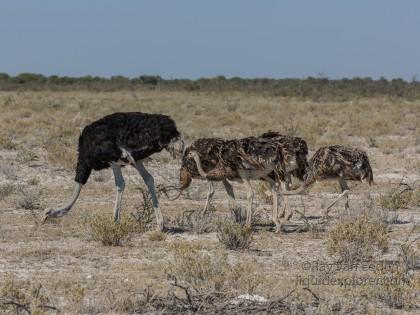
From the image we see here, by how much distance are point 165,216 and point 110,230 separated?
262cm

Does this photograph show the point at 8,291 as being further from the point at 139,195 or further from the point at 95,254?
the point at 139,195

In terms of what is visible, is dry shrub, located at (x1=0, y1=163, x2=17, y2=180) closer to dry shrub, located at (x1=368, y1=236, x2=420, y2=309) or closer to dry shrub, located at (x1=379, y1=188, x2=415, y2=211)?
dry shrub, located at (x1=379, y1=188, x2=415, y2=211)

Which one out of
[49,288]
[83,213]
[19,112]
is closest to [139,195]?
[83,213]

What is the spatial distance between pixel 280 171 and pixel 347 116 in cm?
2070

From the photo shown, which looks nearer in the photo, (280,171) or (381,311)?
(381,311)

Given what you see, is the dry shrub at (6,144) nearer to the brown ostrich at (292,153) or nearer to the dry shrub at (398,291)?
the brown ostrich at (292,153)

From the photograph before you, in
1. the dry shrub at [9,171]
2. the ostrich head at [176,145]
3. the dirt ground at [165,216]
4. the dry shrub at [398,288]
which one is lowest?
the dry shrub at [9,171]

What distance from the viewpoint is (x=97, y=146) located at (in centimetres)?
1095

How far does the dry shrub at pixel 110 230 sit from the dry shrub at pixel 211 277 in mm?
2039

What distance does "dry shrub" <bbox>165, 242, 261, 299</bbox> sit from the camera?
7.72m

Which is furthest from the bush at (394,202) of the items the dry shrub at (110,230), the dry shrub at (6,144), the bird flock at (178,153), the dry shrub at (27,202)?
the dry shrub at (6,144)

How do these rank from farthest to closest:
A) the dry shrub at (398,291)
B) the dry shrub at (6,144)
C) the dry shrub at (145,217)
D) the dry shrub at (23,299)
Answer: the dry shrub at (6,144) → the dry shrub at (145,217) → the dry shrub at (398,291) → the dry shrub at (23,299)

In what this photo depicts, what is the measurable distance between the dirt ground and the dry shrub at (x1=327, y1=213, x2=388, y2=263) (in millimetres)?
187

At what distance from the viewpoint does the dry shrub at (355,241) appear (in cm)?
955
